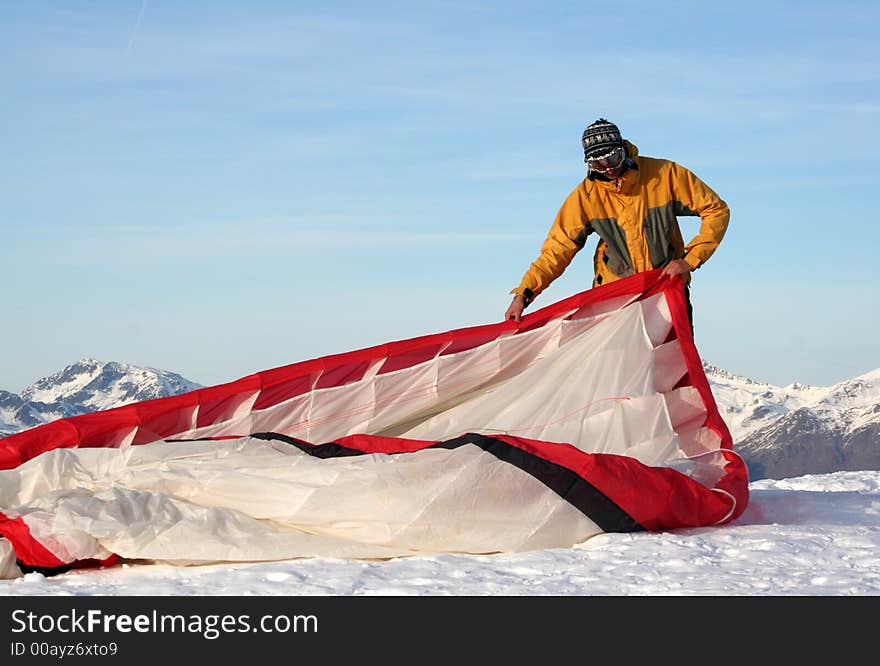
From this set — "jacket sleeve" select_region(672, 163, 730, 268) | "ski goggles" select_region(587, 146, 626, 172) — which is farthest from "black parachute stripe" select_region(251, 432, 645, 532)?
"ski goggles" select_region(587, 146, 626, 172)

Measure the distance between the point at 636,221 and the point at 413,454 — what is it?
2182 mm

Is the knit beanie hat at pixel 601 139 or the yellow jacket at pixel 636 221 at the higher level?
Answer: the knit beanie hat at pixel 601 139

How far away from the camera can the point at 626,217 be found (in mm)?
7438

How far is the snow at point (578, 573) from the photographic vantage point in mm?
5125

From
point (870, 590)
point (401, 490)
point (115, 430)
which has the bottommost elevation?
point (870, 590)

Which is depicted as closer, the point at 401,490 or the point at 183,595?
the point at 183,595

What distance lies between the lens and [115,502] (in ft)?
19.3

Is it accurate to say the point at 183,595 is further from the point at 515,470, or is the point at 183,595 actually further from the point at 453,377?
the point at 453,377

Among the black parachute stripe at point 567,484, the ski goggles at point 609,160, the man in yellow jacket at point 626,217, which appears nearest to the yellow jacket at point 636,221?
the man in yellow jacket at point 626,217

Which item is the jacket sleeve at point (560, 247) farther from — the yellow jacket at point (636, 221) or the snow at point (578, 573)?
the snow at point (578, 573)

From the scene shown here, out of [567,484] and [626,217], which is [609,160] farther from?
[567,484]

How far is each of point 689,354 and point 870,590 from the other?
2136 mm
